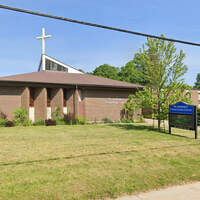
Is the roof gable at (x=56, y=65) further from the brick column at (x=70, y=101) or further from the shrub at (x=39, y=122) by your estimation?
the shrub at (x=39, y=122)

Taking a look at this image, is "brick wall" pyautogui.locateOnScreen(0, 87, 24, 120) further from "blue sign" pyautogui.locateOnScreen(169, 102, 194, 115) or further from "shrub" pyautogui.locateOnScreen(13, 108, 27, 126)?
"blue sign" pyautogui.locateOnScreen(169, 102, 194, 115)

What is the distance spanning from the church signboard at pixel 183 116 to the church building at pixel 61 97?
9.23m

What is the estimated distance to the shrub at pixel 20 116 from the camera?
18.2m

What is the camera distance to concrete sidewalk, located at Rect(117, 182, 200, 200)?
4.30 metres

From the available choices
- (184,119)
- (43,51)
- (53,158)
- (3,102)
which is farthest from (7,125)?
(43,51)

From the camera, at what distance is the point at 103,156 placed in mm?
7559

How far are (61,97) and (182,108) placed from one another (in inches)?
477

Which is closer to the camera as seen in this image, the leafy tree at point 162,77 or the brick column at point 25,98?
the leafy tree at point 162,77

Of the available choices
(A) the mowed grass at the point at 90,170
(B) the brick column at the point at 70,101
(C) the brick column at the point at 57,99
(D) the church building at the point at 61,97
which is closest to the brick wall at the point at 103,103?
(D) the church building at the point at 61,97

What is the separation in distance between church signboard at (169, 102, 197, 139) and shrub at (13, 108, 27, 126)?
510 inches

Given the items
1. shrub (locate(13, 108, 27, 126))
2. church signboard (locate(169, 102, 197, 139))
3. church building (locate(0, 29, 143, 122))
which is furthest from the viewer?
church building (locate(0, 29, 143, 122))

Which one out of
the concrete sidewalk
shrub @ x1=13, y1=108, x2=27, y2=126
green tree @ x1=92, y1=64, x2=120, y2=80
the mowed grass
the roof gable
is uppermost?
green tree @ x1=92, y1=64, x2=120, y2=80

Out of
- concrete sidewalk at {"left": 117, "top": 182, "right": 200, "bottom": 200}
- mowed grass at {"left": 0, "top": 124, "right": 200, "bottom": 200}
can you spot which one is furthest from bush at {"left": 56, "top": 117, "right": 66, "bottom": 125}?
concrete sidewalk at {"left": 117, "top": 182, "right": 200, "bottom": 200}

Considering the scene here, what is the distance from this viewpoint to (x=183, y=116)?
1278 cm
